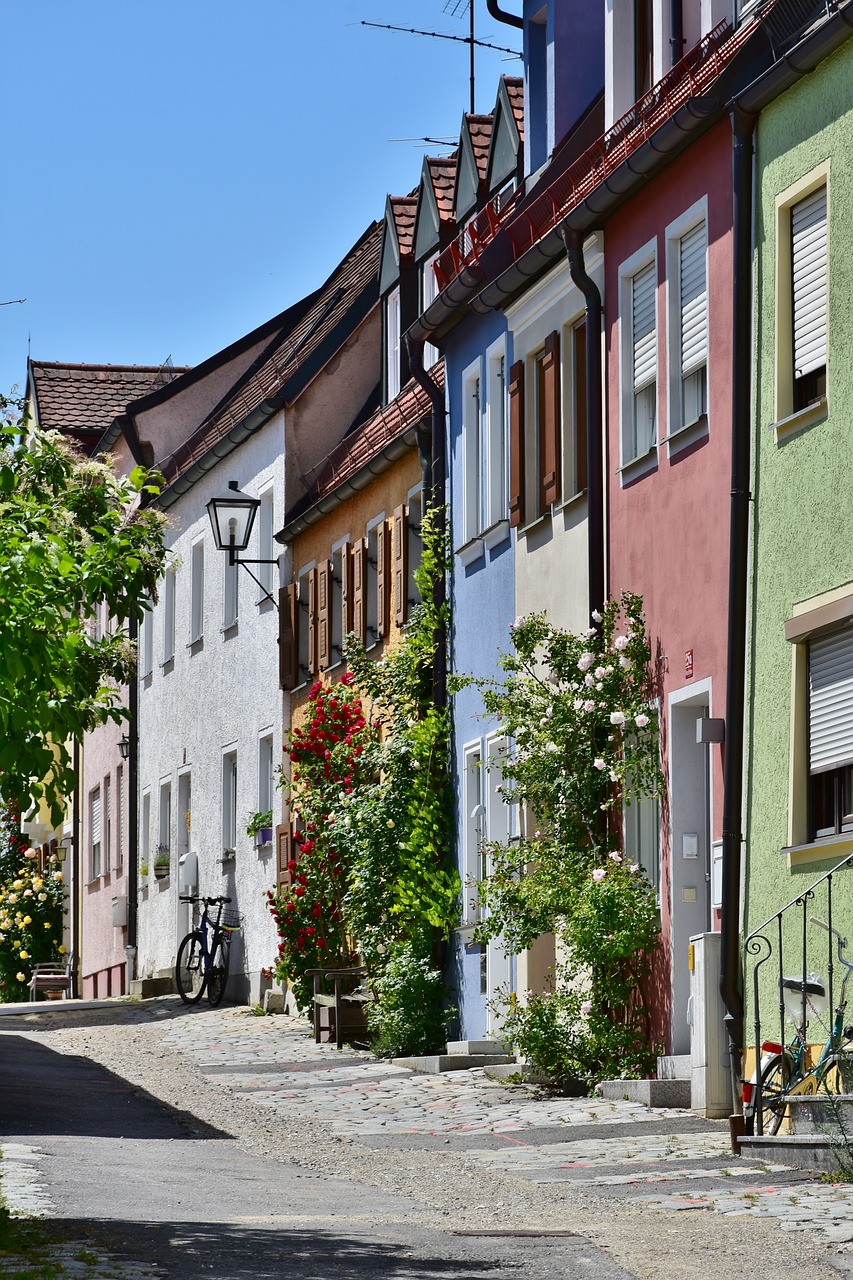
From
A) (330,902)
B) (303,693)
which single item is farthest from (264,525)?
(330,902)

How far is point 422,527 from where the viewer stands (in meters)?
22.2

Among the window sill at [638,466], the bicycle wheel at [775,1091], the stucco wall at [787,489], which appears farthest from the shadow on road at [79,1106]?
the window sill at [638,466]

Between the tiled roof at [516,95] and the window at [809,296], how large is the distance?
8312 millimetres

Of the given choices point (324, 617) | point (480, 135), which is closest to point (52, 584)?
point (480, 135)

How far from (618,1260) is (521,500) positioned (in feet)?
35.9

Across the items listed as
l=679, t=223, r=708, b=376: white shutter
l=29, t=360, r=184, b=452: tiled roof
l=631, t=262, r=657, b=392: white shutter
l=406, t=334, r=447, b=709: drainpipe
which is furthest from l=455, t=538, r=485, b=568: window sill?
l=29, t=360, r=184, b=452: tiled roof

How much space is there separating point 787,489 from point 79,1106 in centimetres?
728

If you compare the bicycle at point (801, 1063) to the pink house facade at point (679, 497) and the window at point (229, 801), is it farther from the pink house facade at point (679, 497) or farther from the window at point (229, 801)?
the window at point (229, 801)

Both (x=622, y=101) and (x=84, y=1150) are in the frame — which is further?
(x=622, y=101)

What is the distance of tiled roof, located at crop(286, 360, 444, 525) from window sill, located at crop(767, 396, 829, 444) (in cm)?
866

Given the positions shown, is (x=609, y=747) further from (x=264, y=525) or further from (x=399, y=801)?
(x=264, y=525)

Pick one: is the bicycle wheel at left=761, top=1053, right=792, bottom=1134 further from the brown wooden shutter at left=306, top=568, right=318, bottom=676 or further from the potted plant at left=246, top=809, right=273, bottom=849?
the brown wooden shutter at left=306, top=568, right=318, bottom=676

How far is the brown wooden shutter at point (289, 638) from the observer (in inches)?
1113

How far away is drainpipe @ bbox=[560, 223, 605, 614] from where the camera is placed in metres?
17.6
